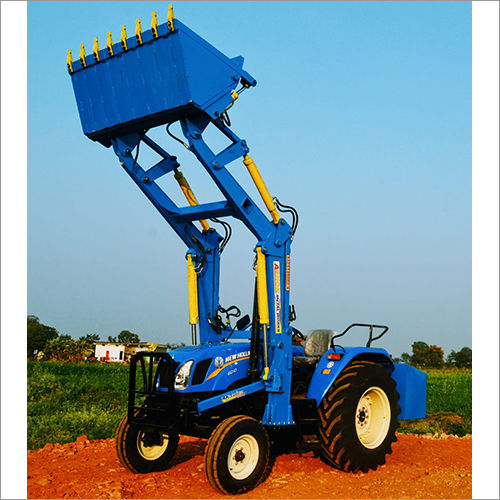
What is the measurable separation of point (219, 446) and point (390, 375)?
293 cm

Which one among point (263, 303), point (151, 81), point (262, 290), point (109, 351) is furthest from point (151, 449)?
point (109, 351)

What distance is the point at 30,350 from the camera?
35.4 meters

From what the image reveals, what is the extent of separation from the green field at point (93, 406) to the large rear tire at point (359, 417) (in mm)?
3893

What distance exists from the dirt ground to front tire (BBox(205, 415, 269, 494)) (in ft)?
0.45

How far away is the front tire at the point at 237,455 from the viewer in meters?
6.12

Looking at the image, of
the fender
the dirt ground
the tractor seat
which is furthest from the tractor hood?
the tractor seat

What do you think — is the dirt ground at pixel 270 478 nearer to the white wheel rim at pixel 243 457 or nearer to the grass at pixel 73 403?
the white wheel rim at pixel 243 457

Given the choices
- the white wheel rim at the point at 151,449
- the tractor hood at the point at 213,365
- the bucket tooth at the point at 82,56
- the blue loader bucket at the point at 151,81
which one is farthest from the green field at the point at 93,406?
the bucket tooth at the point at 82,56

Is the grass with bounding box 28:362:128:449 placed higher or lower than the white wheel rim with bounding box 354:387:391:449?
lower

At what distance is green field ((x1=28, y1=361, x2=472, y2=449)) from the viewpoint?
1061 centimetres

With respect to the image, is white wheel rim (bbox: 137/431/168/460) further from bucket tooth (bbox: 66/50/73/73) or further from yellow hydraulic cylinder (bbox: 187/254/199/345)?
bucket tooth (bbox: 66/50/73/73)

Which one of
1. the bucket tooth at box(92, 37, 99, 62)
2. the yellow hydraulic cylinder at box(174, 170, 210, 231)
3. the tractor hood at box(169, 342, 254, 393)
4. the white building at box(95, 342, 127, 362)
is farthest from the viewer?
the white building at box(95, 342, 127, 362)

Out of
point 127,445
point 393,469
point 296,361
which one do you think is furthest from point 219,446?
point 393,469

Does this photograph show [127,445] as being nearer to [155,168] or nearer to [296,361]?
[296,361]
